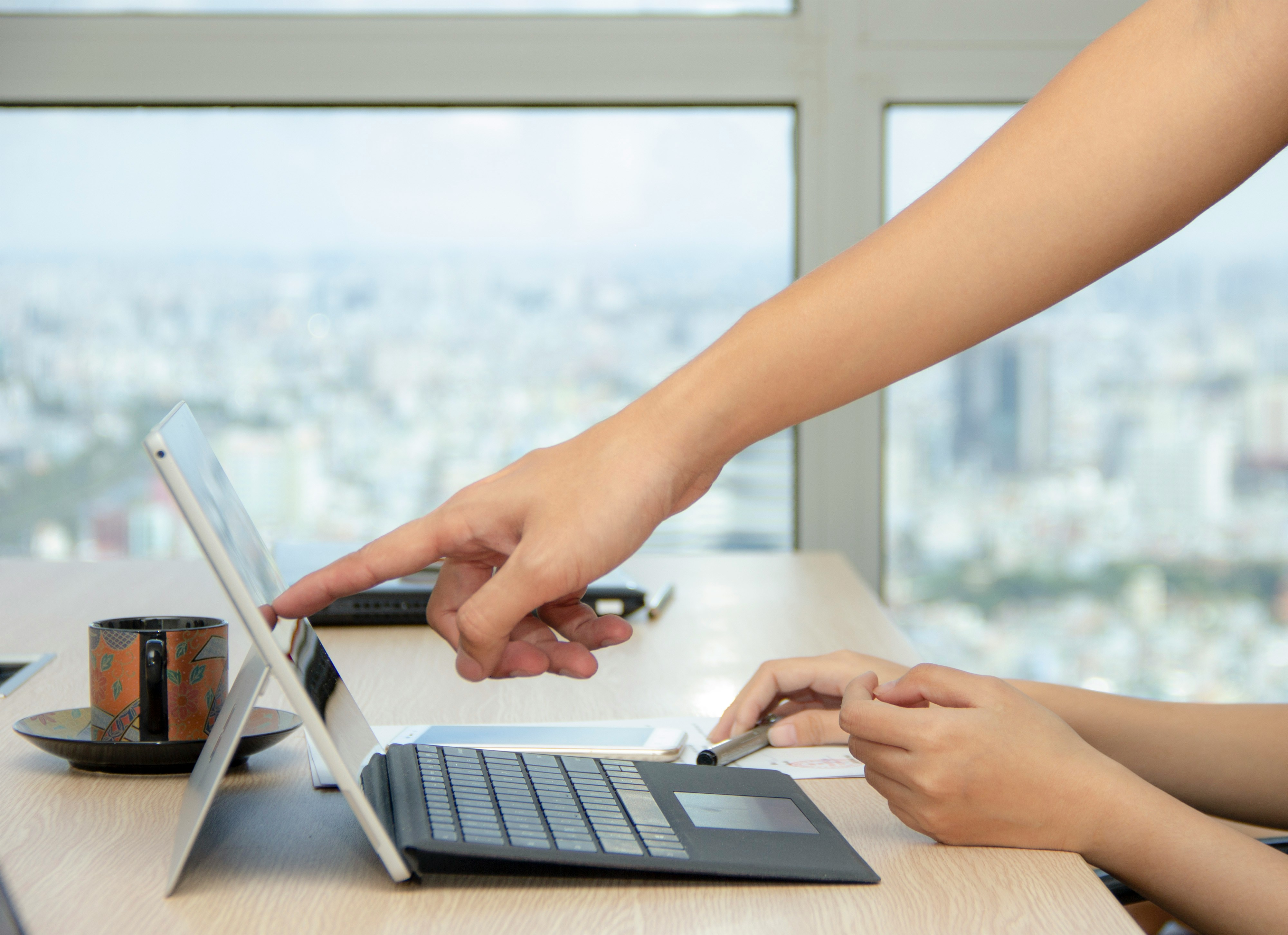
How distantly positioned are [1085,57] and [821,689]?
20.7 inches

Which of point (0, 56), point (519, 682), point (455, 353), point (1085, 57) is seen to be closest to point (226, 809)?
point (519, 682)

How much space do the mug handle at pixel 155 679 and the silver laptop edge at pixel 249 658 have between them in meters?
0.11

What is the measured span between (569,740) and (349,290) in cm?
167

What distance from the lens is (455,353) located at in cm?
235

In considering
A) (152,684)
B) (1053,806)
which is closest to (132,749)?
(152,684)

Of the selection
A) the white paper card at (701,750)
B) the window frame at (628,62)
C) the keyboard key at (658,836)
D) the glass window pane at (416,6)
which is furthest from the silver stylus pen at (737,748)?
the glass window pane at (416,6)

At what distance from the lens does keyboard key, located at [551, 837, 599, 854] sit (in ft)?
1.96

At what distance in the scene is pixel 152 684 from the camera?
788mm

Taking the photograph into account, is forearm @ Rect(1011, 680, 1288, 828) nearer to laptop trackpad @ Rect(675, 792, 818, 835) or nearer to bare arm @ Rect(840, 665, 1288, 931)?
bare arm @ Rect(840, 665, 1288, 931)

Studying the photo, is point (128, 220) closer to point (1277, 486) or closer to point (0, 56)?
point (0, 56)

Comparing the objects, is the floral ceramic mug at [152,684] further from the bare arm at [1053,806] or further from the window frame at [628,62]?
the window frame at [628,62]

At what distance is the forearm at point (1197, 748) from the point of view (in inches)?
38.9

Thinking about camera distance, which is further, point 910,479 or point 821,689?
point 910,479

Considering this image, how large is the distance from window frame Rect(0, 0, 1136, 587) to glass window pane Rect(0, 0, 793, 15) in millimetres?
24
